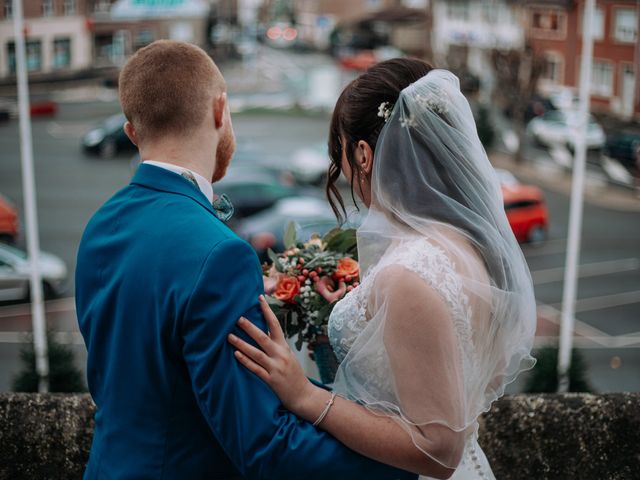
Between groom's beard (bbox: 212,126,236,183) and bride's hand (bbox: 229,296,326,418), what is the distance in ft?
1.21

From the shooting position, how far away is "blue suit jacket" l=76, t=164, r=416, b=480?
5.55 feet

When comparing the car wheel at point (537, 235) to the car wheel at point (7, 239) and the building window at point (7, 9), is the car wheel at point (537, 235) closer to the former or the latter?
the car wheel at point (7, 239)

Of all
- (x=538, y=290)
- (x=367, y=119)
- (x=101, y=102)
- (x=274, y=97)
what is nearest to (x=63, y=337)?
(x=538, y=290)

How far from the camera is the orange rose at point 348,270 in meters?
2.44

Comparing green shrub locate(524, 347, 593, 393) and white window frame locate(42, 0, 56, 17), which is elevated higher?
white window frame locate(42, 0, 56, 17)

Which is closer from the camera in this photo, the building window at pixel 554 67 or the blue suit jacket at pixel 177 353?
the blue suit jacket at pixel 177 353

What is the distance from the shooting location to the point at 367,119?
6.55ft

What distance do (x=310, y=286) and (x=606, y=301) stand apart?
45.4 feet

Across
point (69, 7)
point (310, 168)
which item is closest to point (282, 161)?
point (310, 168)

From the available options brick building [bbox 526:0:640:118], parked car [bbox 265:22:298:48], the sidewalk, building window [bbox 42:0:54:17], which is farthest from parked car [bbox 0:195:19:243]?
parked car [bbox 265:22:298:48]

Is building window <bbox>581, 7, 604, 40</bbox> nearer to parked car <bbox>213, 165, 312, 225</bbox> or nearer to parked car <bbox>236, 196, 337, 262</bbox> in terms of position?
parked car <bbox>213, 165, 312, 225</bbox>

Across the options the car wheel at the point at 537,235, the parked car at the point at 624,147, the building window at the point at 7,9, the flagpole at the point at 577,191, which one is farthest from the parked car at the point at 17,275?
the parked car at the point at 624,147

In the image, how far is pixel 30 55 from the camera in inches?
773

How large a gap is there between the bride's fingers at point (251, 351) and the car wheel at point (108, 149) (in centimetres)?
2474
